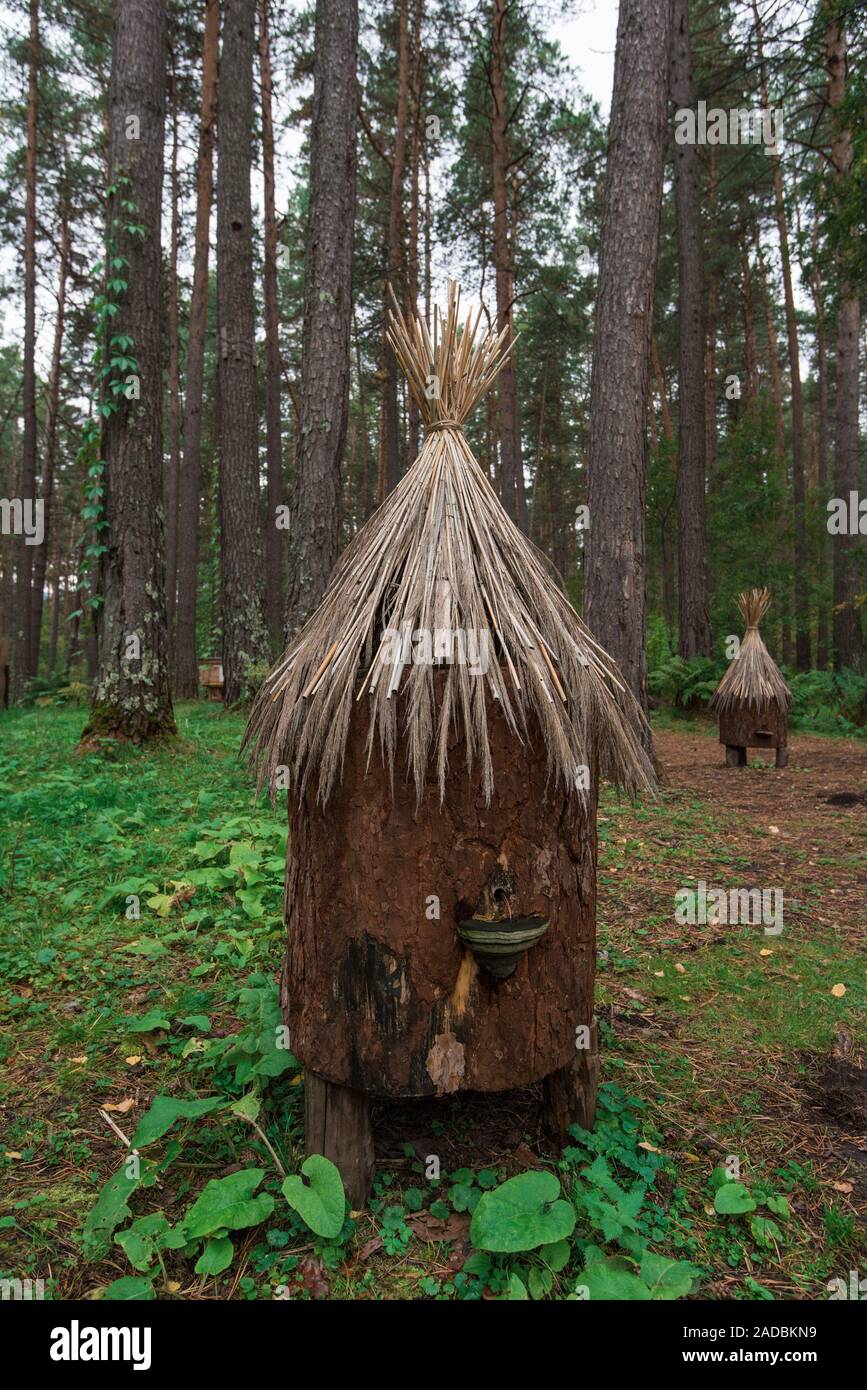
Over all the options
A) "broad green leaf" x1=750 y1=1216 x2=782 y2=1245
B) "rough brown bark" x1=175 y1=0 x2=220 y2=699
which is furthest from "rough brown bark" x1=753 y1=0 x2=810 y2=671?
"broad green leaf" x1=750 y1=1216 x2=782 y2=1245

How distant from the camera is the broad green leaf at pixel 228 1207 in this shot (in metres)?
1.90

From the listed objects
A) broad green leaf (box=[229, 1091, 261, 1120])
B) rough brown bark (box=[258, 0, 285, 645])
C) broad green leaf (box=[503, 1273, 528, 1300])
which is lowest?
broad green leaf (box=[503, 1273, 528, 1300])

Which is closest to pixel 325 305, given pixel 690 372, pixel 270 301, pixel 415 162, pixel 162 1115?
pixel 162 1115

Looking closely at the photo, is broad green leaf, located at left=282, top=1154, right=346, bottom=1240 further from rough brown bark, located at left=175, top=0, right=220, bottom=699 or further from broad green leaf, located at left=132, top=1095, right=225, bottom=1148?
rough brown bark, located at left=175, top=0, right=220, bottom=699

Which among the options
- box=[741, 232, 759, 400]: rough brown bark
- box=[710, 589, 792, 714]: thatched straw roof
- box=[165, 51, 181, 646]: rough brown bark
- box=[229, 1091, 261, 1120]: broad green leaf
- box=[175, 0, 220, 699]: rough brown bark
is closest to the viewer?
box=[229, 1091, 261, 1120]: broad green leaf

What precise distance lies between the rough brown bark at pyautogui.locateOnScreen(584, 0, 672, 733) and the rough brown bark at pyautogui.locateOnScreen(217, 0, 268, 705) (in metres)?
5.44

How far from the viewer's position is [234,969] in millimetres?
3436

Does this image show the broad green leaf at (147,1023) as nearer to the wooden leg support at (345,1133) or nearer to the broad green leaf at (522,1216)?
the wooden leg support at (345,1133)

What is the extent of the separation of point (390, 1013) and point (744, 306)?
23.6 metres

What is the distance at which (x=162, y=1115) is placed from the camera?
216 cm

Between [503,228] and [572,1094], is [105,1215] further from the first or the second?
[503,228]

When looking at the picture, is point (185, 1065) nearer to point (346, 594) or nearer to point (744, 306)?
point (346, 594)

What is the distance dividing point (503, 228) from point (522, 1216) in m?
15.2

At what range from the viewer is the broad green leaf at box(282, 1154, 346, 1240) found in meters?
1.89
